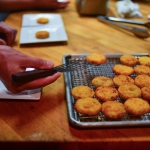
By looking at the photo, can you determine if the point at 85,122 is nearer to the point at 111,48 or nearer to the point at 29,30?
the point at 111,48

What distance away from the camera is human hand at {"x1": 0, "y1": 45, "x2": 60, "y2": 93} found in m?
0.76

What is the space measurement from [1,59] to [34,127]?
0.86ft

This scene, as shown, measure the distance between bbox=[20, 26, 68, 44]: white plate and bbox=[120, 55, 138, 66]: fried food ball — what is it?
0.36 meters

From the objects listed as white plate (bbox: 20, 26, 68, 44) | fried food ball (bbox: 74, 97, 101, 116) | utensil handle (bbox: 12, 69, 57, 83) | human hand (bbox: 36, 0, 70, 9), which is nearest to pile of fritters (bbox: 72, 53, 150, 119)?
fried food ball (bbox: 74, 97, 101, 116)

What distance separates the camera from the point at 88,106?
731 millimetres

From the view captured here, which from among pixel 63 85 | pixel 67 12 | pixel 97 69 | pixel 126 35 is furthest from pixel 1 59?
pixel 67 12

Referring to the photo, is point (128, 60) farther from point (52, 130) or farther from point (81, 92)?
point (52, 130)

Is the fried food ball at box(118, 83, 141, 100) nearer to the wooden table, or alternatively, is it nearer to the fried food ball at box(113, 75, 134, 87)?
the fried food ball at box(113, 75, 134, 87)

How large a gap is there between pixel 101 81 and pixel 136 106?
18cm

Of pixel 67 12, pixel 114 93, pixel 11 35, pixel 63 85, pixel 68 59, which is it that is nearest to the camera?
pixel 114 93

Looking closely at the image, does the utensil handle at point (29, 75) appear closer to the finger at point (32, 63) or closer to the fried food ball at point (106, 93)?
the finger at point (32, 63)

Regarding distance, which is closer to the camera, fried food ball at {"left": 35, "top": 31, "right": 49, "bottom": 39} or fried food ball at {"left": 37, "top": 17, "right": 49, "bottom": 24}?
fried food ball at {"left": 35, "top": 31, "right": 49, "bottom": 39}

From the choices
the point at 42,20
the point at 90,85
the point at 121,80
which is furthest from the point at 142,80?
the point at 42,20

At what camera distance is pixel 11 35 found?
1.20m
